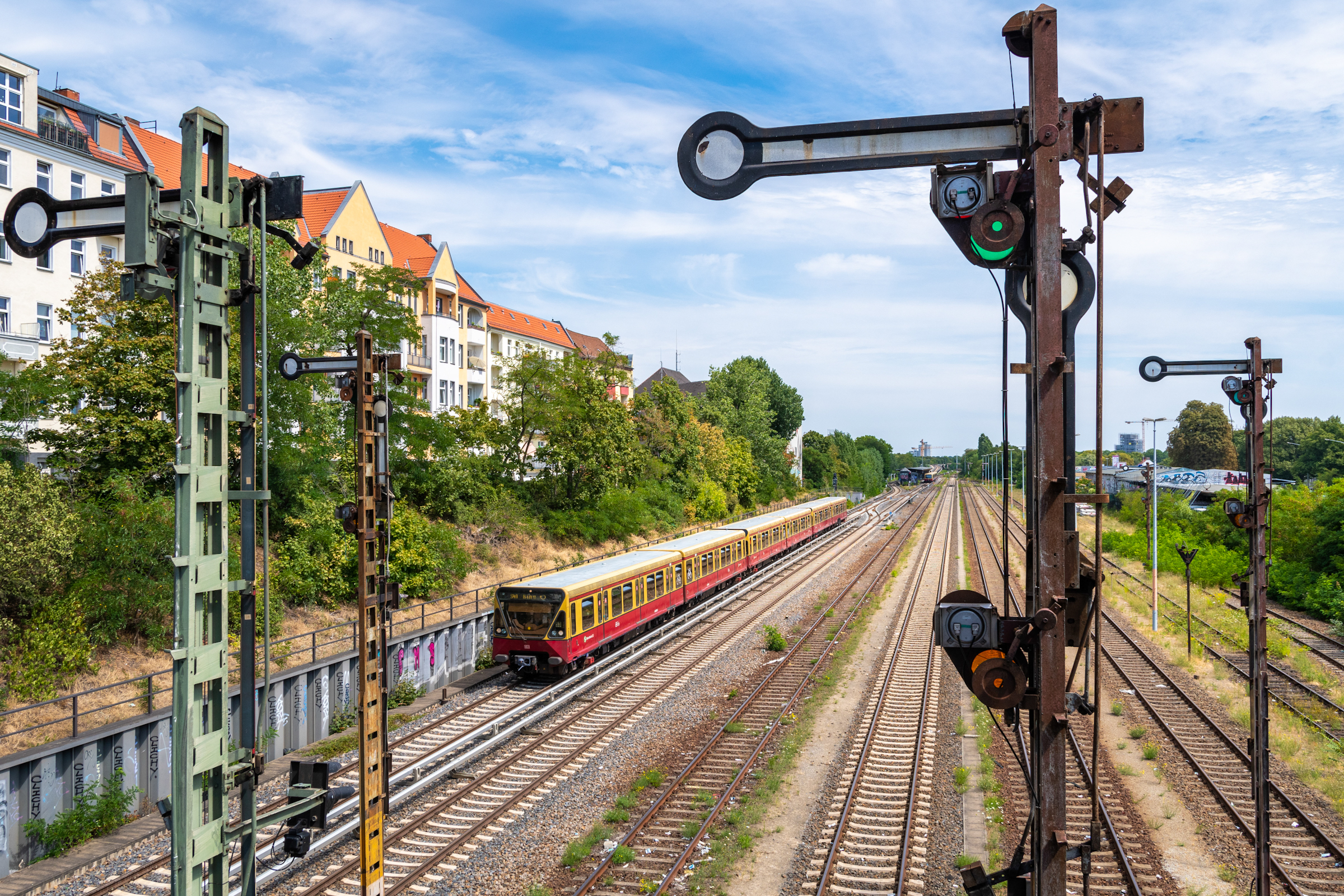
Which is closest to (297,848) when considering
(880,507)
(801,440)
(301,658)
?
(301,658)

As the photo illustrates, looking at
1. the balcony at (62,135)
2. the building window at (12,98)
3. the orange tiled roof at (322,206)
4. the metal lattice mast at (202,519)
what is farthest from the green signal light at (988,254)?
the orange tiled roof at (322,206)

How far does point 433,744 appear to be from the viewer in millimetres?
16453

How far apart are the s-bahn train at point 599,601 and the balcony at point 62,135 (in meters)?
23.6

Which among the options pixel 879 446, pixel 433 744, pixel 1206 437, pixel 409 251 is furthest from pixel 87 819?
pixel 879 446

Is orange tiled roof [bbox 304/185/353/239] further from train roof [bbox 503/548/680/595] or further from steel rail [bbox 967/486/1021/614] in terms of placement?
steel rail [bbox 967/486/1021/614]

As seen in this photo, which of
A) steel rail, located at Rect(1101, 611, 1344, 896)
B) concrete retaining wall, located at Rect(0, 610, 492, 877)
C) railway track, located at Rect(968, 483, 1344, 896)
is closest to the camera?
railway track, located at Rect(968, 483, 1344, 896)

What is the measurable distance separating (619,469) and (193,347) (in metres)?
37.4

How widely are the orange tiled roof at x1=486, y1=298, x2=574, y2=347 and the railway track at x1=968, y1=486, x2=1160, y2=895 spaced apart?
49775 mm

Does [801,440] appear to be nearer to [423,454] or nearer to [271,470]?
[423,454]

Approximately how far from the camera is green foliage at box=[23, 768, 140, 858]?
11805mm

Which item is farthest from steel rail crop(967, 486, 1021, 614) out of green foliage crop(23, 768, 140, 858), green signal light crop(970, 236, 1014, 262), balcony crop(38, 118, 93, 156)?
balcony crop(38, 118, 93, 156)

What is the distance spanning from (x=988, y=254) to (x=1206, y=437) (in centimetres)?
11404

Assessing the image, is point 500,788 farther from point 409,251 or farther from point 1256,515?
point 409,251

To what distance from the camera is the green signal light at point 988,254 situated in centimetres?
429
